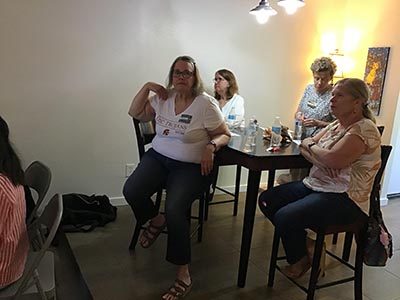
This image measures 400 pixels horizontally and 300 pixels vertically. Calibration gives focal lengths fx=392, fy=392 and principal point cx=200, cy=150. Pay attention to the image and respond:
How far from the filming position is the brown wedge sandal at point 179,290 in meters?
2.20

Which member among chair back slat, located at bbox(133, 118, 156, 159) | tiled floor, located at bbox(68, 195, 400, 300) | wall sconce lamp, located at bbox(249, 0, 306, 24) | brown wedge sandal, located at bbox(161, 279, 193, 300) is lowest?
tiled floor, located at bbox(68, 195, 400, 300)

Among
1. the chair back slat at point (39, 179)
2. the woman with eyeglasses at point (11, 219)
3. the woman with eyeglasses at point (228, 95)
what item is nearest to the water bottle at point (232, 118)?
the woman with eyeglasses at point (228, 95)

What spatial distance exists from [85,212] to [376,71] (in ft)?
10.0

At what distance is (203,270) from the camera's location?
2.53 meters

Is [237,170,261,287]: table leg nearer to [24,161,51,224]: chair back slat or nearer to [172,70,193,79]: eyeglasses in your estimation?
[172,70,193,79]: eyeglasses

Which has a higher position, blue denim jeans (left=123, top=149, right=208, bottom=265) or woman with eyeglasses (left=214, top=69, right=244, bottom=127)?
woman with eyeglasses (left=214, top=69, right=244, bottom=127)

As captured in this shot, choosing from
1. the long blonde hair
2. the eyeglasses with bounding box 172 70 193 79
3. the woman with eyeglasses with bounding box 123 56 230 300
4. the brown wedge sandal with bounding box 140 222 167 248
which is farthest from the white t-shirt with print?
the long blonde hair

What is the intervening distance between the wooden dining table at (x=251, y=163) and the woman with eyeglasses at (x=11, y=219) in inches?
48.1

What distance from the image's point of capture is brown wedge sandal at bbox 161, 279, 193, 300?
2201mm

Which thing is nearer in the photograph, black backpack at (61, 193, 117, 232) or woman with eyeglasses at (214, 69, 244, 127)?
black backpack at (61, 193, 117, 232)

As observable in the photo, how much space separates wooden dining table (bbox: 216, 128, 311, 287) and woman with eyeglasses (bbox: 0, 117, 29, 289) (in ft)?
4.01

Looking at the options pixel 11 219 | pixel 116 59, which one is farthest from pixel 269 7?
pixel 11 219

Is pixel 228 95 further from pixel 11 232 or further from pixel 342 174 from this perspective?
pixel 11 232

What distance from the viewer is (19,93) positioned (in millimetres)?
2992
